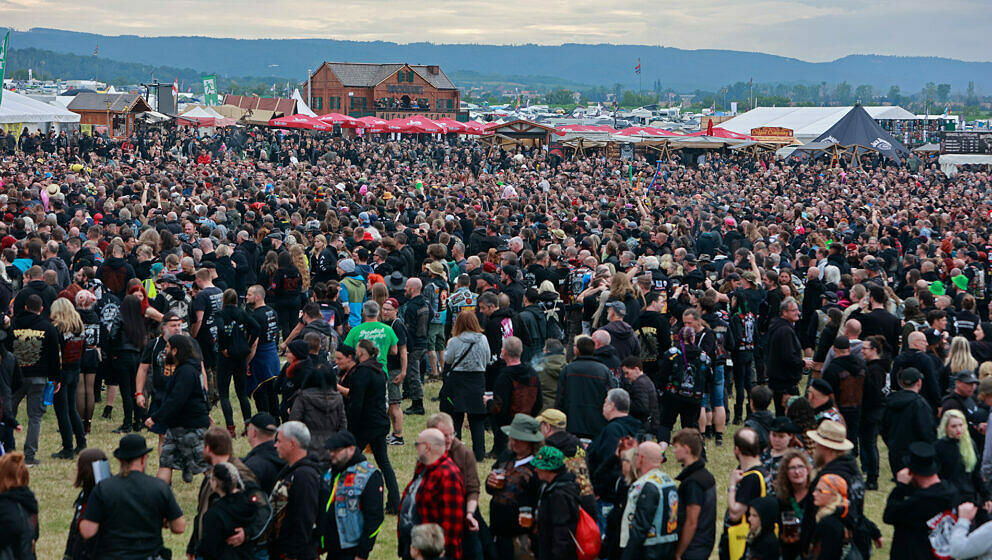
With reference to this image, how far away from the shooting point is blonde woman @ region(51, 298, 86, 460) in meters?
8.94

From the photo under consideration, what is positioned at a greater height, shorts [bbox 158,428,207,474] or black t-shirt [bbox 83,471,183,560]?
black t-shirt [bbox 83,471,183,560]

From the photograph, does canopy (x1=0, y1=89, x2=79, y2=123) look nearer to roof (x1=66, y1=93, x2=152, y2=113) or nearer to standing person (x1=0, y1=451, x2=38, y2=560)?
roof (x1=66, y1=93, x2=152, y2=113)

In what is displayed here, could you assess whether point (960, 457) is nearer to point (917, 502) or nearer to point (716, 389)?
point (917, 502)

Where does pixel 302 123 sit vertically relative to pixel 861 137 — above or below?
below

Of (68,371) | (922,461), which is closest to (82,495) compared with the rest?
(68,371)

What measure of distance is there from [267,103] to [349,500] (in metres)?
69.8

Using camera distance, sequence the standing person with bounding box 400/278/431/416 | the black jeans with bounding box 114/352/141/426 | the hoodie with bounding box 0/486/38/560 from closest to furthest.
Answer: the hoodie with bounding box 0/486/38/560 < the black jeans with bounding box 114/352/141/426 < the standing person with bounding box 400/278/431/416

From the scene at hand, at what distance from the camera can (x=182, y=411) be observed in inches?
297

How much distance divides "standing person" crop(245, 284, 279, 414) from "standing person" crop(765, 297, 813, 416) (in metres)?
5.10

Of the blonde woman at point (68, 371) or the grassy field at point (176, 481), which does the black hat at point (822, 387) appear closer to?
the grassy field at point (176, 481)

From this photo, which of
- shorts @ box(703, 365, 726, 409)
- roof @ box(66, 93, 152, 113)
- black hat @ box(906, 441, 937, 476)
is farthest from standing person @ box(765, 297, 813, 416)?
roof @ box(66, 93, 152, 113)

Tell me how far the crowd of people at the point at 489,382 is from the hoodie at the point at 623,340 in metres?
0.03

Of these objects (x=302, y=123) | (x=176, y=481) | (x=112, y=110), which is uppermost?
(x=112, y=110)

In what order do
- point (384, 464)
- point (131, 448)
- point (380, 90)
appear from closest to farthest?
point (131, 448) → point (384, 464) → point (380, 90)
